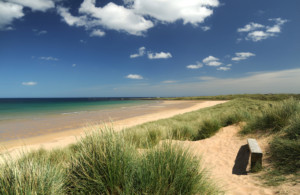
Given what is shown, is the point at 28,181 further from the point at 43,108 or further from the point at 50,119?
the point at 43,108

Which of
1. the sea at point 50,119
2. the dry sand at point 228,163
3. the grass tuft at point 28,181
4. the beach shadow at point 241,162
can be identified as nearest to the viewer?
the grass tuft at point 28,181

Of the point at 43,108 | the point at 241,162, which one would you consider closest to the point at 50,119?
the point at 241,162

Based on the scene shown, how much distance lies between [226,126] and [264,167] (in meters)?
4.43

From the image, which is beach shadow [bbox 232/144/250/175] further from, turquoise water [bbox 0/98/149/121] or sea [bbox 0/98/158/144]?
turquoise water [bbox 0/98/149/121]

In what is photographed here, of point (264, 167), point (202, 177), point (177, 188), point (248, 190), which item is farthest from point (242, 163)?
point (177, 188)

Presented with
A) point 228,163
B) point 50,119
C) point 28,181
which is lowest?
point 50,119

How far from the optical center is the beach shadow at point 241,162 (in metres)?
4.49

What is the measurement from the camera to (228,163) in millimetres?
5066

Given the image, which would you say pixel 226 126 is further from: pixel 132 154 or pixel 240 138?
pixel 132 154

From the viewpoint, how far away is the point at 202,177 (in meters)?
2.67

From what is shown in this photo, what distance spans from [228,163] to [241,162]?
37cm

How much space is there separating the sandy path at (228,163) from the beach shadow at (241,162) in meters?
0.10

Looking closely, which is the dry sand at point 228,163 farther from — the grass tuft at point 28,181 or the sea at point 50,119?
the sea at point 50,119

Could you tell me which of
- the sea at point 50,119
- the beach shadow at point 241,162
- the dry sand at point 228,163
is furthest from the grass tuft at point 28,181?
the beach shadow at point 241,162
